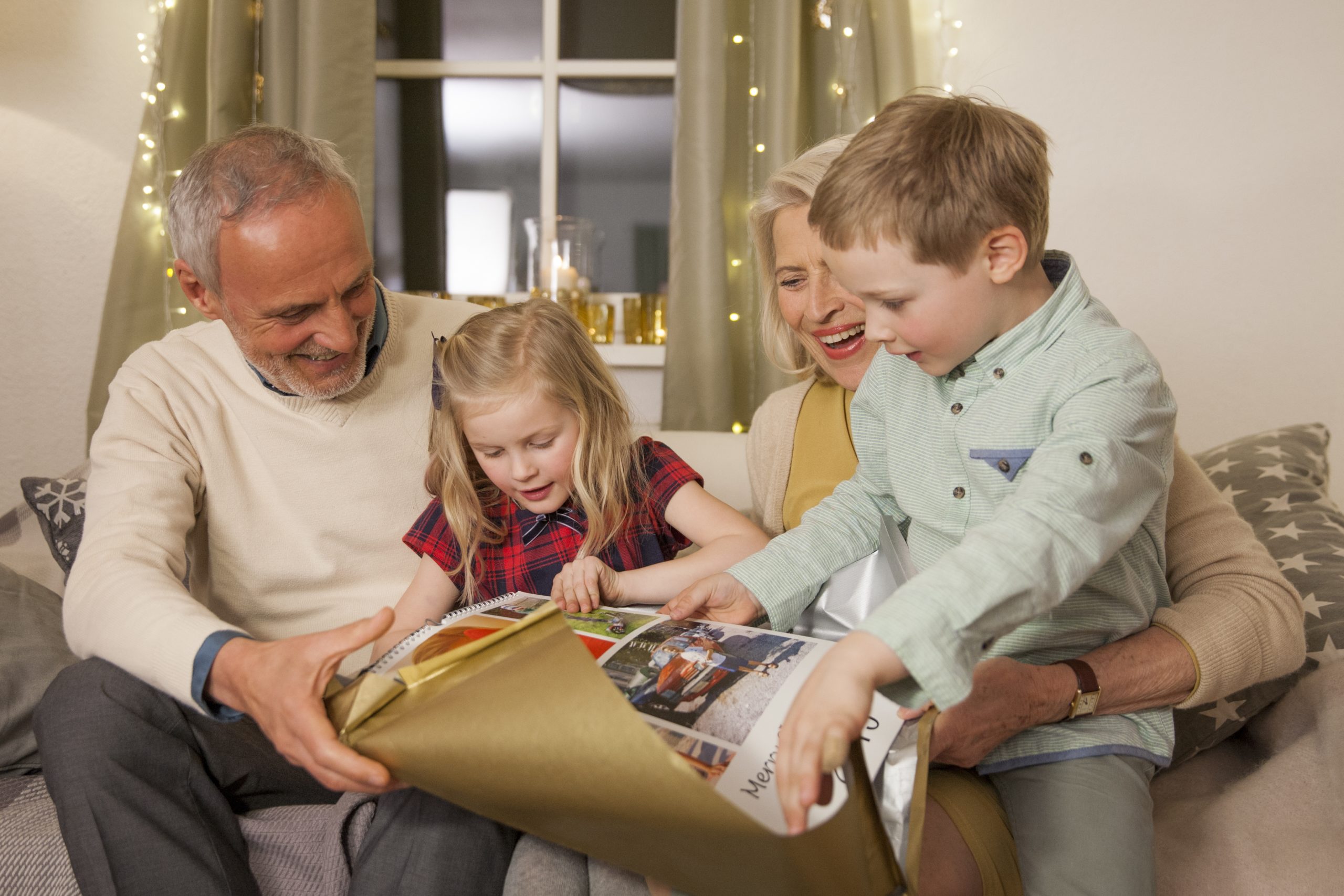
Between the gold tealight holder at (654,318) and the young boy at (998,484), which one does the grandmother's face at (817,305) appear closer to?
the young boy at (998,484)

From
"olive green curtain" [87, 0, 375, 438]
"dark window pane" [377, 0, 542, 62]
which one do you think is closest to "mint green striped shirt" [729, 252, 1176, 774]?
"olive green curtain" [87, 0, 375, 438]

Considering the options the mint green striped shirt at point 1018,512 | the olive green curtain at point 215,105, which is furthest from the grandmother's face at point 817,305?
the olive green curtain at point 215,105

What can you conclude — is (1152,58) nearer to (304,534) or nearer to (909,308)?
(909,308)

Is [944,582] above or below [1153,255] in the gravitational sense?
below

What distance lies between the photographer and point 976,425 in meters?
1.01

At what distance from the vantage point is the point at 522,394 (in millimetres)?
1299

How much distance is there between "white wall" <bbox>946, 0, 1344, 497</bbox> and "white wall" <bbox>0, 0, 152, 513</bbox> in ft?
7.18

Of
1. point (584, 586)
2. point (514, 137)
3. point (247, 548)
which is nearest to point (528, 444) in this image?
point (584, 586)

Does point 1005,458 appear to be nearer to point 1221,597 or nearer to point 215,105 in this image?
point 1221,597

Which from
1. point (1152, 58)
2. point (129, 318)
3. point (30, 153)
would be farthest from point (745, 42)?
point (30, 153)

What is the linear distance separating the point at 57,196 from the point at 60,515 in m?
1.38

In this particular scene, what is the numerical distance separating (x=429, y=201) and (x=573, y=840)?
245 cm

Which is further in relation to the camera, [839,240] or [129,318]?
[129,318]

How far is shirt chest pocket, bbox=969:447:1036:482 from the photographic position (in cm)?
95
